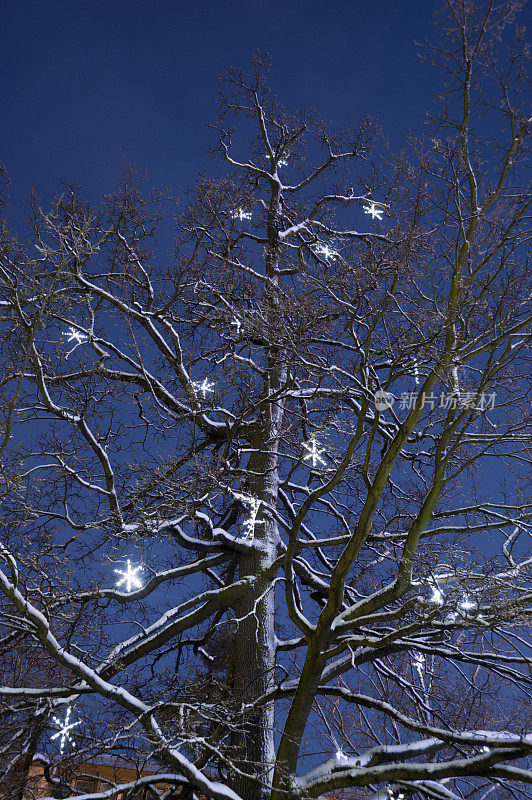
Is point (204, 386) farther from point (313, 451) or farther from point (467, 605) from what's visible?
point (467, 605)

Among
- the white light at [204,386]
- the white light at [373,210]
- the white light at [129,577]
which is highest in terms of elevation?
the white light at [373,210]

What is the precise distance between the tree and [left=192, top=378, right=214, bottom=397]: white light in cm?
18

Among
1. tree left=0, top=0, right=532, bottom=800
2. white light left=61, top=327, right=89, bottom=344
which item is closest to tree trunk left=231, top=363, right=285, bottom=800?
tree left=0, top=0, right=532, bottom=800

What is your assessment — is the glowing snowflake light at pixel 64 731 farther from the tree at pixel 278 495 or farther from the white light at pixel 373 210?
the white light at pixel 373 210

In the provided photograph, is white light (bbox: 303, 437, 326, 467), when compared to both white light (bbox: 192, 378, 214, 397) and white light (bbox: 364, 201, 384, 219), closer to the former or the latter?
white light (bbox: 192, 378, 214, 397)

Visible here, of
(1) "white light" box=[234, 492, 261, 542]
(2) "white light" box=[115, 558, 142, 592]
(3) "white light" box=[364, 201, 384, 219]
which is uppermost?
(3) "white light" box=[364, 201, 384, 219]

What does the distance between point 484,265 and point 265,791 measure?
4.96 metres

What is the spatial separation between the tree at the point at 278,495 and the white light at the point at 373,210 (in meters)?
1.14

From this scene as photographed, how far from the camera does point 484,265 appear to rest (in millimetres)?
5609

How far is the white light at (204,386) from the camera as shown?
7155 mm

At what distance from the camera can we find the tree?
5223 millimetres

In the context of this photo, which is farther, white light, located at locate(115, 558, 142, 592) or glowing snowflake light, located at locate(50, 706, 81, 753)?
white light, located at locate(115, 558, 142, 592)

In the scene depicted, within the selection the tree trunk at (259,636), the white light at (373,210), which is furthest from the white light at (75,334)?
the white light at (373,210)

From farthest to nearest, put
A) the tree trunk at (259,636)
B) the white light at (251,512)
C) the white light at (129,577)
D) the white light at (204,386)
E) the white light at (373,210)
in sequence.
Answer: the white light at (373,210) < the white light at (204,386) < the white light at (251,512) < the white light at (129,577) < the tree trunk at (259,636)
